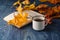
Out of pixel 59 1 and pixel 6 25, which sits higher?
pixel 59 1

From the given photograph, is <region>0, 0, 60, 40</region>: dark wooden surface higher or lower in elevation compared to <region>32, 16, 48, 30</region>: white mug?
lower

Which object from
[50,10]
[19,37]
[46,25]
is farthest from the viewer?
[50,10]

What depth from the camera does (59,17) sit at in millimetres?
1218

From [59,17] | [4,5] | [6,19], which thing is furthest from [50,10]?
[4,5]

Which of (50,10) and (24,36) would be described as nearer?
(24,36)

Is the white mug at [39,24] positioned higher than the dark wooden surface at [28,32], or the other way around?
the white mug at [39,24]

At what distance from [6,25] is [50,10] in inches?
14.6

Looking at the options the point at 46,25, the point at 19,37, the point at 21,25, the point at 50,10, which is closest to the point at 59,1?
the point at 50,10

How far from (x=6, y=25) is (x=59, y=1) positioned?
60 centimetres

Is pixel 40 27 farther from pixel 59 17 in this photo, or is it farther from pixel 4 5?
pixel 4 5

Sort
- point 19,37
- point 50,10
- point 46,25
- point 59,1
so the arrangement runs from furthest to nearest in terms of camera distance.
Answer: point 59,1
point 50,10
point 46,25
point 19,37

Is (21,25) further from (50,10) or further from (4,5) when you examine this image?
(4,5)

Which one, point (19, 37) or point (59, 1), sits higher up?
point (59, 1)

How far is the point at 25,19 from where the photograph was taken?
1119mm
